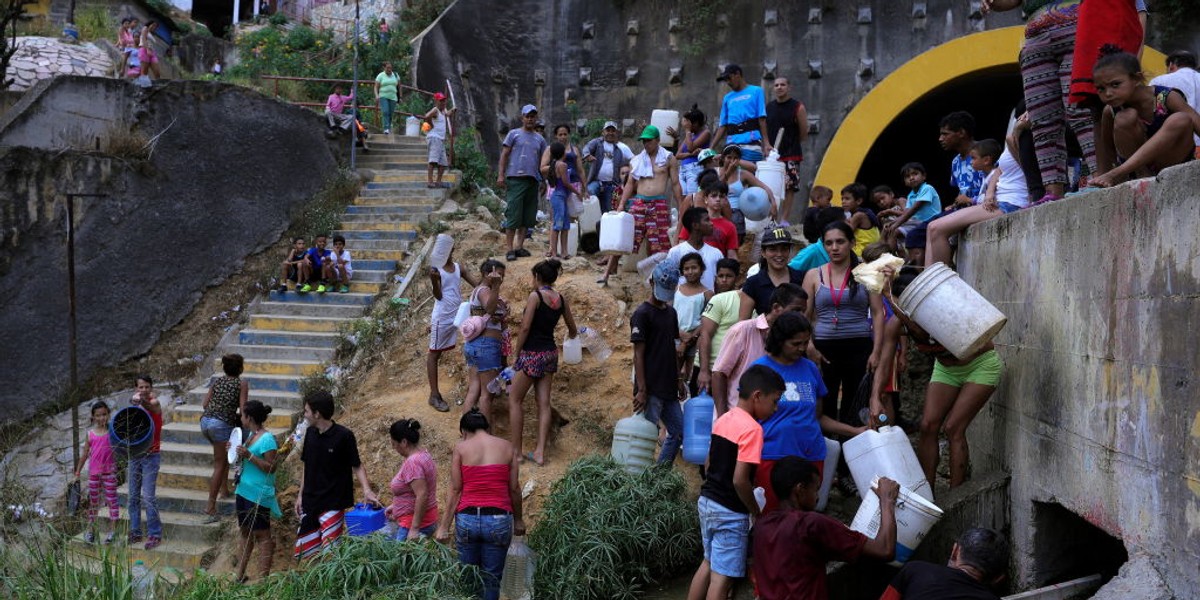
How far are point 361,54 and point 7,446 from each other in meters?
10.3

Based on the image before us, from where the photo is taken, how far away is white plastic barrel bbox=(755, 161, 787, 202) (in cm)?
1054

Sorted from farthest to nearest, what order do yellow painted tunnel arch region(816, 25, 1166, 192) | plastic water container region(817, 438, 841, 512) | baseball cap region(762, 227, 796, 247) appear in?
yellow painted tunnel arch region(816, 25, 1166, 192) → baseball cap region(762, 227, 796, 247) → plastic water container region(817, 438, 841, 512)

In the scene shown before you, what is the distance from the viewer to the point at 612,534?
6680 mm

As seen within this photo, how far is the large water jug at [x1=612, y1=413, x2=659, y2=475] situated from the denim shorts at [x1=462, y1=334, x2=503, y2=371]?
1.58 m

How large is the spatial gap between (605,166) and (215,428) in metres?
5.58

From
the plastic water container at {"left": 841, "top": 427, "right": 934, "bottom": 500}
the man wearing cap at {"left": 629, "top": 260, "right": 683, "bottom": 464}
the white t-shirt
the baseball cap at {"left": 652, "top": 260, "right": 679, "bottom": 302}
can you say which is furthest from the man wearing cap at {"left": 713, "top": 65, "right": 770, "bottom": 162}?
the plastic water container at {"left": 841, "top": 427, "right": 934, "bottom": 500}

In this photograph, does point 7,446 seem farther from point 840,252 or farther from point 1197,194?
point 1197,194

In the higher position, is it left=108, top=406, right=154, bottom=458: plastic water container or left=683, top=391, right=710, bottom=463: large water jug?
left=683, top=391, right=710, bottom=463: large water jug

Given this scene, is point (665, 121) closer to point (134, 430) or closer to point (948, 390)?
point (134, 430)

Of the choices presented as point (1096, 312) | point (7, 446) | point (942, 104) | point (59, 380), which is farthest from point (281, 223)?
point (1096, 312)

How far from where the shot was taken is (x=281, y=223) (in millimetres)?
13711

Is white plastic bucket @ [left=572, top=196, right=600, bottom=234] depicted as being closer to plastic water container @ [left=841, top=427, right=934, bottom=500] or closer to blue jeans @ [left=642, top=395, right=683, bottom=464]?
blue jeans @ [left=642, top=395, right=683, bottom=464]

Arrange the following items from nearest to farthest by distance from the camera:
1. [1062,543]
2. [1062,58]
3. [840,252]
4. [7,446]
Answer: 1. [1062,543]
2. [1062,58]
3. [840,252]
4. [7,446]

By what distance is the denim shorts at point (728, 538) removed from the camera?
5371 millimetres
